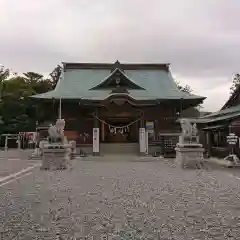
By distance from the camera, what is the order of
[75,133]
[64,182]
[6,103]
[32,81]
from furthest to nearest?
[32,81], [6,103], [75,133], [64,182]

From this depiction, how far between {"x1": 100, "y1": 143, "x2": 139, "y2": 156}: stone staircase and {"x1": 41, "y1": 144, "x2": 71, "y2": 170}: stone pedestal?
11.4 metres

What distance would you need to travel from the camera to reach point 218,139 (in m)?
27.4

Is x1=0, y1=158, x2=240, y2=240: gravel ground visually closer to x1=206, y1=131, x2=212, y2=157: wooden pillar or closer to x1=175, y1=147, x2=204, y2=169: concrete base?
x1=175, y1=147, x2=204, y2=169: concrete base

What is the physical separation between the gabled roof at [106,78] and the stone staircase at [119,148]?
13.4ft

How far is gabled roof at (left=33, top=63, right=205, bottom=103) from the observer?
3012 cm

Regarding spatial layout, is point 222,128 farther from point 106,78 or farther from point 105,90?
point 106,78

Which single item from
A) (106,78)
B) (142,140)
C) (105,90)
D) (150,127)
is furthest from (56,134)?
(106,78)

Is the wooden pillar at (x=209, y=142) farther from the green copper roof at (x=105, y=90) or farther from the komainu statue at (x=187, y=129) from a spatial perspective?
the komainu statue at (x=187, y=129)

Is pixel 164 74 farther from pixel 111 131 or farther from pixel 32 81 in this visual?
pixel 32 81

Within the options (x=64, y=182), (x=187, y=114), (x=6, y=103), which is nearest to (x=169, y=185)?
(x=64, y=182)

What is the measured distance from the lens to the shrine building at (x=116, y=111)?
28.3 m

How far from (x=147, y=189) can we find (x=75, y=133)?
20.1 m

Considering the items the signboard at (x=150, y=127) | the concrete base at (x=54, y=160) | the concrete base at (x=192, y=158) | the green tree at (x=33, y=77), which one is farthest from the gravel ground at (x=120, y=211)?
the green tree at (x=33, y=77)

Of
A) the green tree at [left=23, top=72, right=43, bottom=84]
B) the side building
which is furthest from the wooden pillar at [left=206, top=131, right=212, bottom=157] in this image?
the green tree at [left=23, top=72, right=43, bottom=84]
